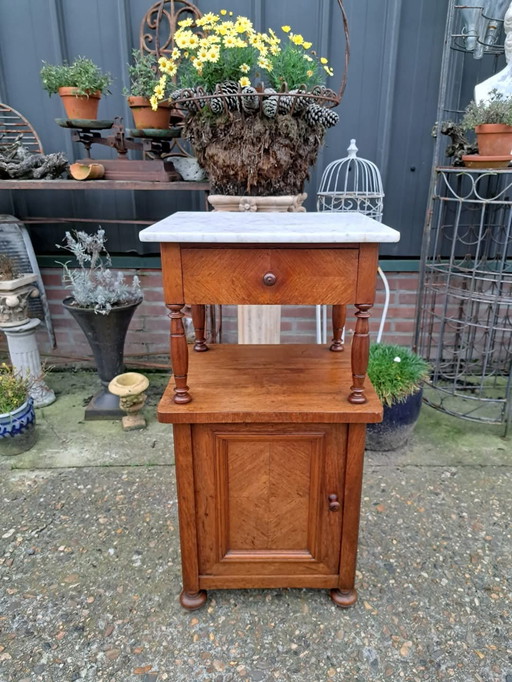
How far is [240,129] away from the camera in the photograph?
6.37 feet

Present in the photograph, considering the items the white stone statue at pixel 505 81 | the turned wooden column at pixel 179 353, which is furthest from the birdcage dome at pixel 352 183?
the turned wooden column at pixel 179 353

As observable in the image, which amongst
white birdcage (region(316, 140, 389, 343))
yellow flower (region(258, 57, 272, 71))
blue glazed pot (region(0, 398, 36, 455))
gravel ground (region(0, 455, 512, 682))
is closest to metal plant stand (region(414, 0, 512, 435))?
white birdcage (region(316, 140, 389, 343))

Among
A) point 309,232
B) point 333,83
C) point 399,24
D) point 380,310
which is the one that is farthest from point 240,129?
point 380,310

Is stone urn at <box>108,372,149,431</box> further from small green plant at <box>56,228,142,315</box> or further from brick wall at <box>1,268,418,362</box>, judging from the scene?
brick wall at <box>1,268,418,362</box>

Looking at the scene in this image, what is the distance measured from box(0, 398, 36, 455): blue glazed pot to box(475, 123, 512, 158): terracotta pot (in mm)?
2673

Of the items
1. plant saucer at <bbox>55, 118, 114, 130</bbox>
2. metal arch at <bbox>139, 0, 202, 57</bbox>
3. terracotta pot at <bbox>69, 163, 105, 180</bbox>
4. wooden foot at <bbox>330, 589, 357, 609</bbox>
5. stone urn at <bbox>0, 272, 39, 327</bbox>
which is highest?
metal arch at <bbox>139, 0, 202, 57</bbox>

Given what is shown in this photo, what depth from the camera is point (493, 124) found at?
7.72ft

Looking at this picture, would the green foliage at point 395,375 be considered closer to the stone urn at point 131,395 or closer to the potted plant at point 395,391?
the potted plant at point 395,391

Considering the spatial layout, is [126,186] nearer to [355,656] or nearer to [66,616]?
[66,616]

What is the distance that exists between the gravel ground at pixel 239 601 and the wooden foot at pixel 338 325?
0.76 metres

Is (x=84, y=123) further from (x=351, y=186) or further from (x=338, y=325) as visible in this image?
(x=338, y=325)

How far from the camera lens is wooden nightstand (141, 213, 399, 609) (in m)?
1.35

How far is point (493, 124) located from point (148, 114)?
5.66 feet

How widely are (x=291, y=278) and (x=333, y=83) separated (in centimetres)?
213
